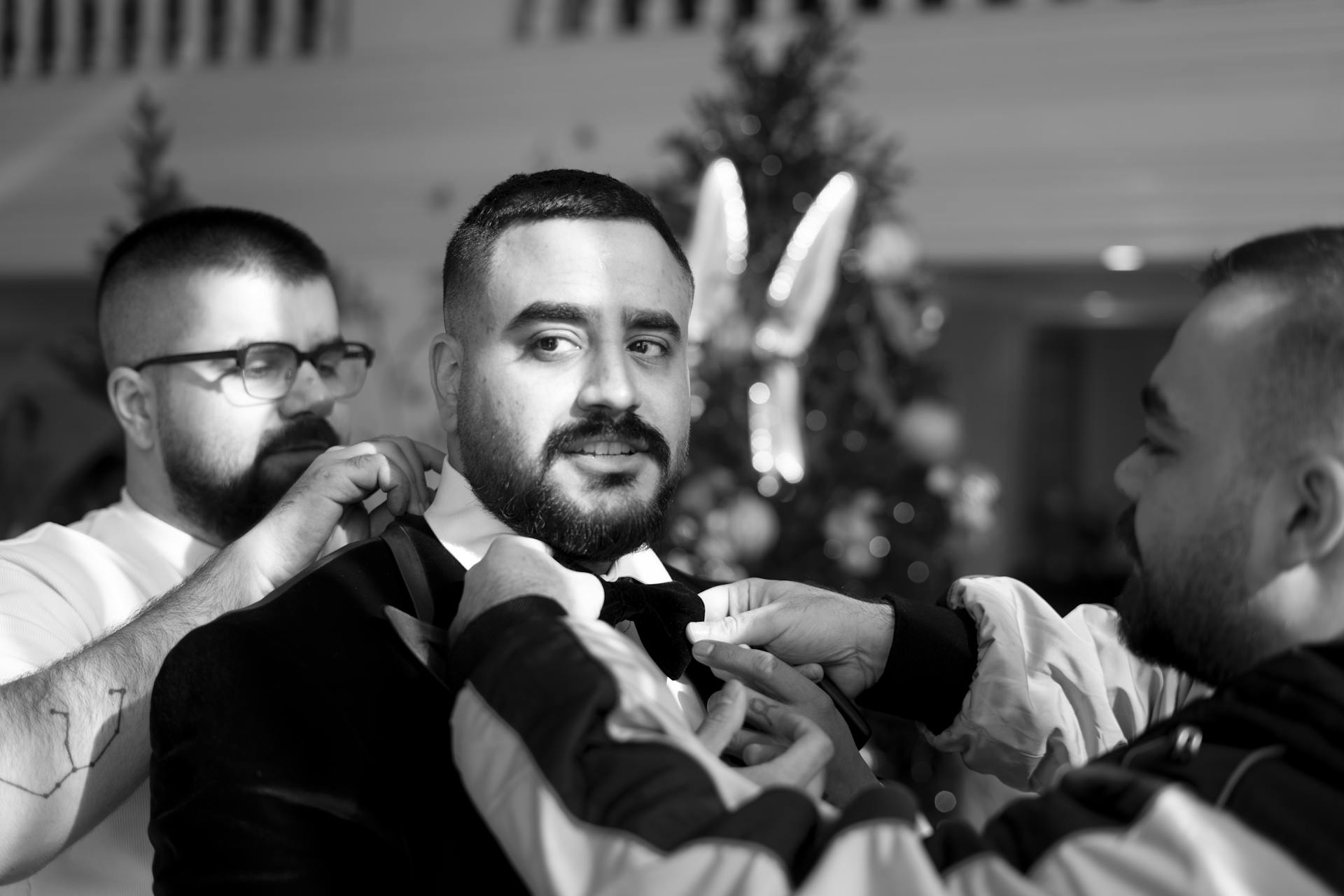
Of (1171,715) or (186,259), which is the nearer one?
(1171,715)

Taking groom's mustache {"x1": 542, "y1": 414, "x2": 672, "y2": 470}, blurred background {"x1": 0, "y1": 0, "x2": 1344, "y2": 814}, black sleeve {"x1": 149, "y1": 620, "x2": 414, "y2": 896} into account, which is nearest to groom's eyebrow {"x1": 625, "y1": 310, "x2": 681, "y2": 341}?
groom's mustache {"x1": 542, "y1": 414, "x2": 672, "y2": 470}

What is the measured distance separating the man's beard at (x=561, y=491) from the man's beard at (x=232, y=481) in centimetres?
63

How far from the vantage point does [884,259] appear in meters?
4.13

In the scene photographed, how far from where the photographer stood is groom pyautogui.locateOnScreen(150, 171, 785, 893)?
55.9 inches

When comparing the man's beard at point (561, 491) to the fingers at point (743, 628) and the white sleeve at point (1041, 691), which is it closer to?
the fingers at point (743, 628)

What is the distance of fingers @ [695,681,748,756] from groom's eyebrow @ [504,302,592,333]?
46 cm

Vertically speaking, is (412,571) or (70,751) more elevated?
(412,571)

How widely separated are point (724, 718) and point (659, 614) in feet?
0.54

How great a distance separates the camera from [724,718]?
1514 mm

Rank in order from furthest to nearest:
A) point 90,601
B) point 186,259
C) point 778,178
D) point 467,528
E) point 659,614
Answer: point 778,178, point 186,259, point 90,601, point 467,528, point 659,614

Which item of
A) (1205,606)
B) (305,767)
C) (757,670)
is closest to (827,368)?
(757,670)

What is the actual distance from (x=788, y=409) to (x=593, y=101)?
2181 mm

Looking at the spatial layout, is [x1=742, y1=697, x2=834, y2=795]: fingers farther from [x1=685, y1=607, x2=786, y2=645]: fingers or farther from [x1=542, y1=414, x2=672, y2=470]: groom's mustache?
[x1=542, y1=414, x2=672, y2=470]: groom's mustache

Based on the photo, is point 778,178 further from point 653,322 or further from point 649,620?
point 649,620
